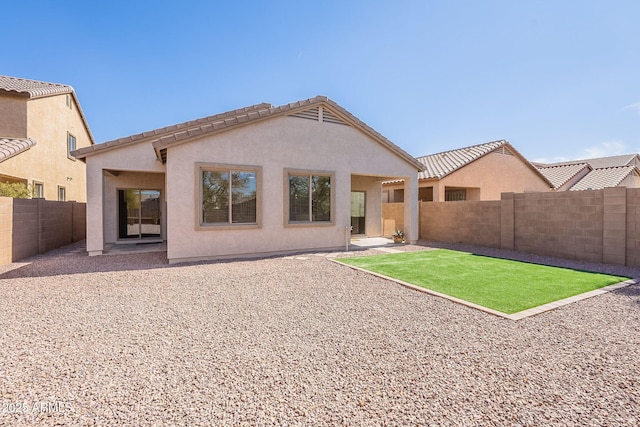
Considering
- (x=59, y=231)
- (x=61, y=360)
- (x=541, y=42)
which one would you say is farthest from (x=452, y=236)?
(x=59, y=231)

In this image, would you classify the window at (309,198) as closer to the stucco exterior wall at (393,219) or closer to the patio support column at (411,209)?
the patio support column at (411,209)

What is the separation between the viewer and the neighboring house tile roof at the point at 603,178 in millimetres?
26152

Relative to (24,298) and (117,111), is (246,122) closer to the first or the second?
(24,298)

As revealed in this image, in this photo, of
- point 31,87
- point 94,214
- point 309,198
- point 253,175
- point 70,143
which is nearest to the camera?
point 253,175

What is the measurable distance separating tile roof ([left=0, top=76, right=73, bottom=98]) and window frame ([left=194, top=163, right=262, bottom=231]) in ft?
45.6

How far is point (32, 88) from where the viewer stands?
16.9 m

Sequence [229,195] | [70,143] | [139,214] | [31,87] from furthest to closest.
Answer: [70,143] → [31,87] → [139,214] → [229,195]

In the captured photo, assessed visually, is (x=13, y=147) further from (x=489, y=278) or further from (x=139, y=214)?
(x=489, y=278)

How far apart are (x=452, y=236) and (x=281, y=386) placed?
14.1m

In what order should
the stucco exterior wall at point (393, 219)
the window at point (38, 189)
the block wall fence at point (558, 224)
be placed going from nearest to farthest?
the block wall fence at point (558, 224) → the window at point (38, 189) → the stucco exterior wall at point (393, 219)

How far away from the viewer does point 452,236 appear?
14.9 m

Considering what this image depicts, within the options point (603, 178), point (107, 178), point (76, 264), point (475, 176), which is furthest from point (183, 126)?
point (603, 178)

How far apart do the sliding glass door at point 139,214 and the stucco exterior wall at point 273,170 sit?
686 cm

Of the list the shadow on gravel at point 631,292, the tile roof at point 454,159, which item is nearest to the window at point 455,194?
the tile roof at point 454,159
